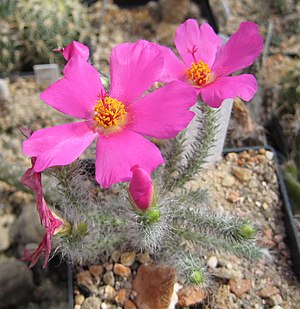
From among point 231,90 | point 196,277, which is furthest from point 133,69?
point 196,277

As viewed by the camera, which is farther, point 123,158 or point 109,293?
point 109,293

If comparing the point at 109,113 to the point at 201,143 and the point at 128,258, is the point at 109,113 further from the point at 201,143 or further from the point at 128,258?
the point at 128,258

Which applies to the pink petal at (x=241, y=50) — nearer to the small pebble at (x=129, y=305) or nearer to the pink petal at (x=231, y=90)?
the pink petal at (x=231, y=90)

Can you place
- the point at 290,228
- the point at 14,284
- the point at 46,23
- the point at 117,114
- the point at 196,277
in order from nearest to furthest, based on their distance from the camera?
the point at 117,114
the point at 196,277
the point at 290,228
the point at 14,284
the point at 46,23

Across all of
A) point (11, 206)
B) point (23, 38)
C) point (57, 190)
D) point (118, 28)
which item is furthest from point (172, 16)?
point (57, 190)

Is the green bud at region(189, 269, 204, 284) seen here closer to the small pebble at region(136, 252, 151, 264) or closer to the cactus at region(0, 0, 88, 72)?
the small pebble at region(136, 252, 151, 264)
